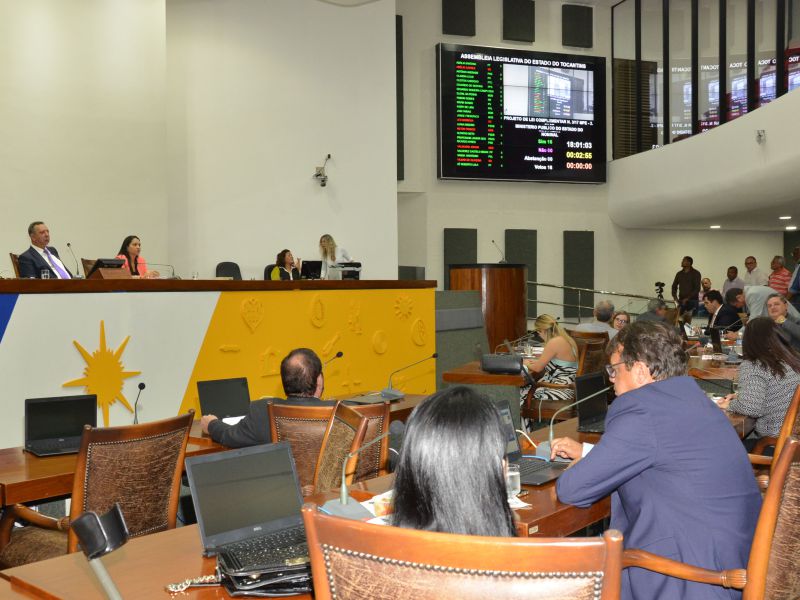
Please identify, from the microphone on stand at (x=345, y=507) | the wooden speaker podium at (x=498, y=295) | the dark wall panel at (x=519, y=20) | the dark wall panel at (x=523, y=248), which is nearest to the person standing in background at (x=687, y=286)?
the dark wall panel at (x=523, y=248)

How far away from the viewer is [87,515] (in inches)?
48.0

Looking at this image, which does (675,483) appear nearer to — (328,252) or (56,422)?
(56,422)

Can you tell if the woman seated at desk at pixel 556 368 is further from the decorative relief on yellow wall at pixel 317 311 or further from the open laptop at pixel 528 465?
the open laptop at pixel 528 465

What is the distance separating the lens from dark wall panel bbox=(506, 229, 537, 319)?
14.3 metres

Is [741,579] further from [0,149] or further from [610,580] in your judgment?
[0,149]

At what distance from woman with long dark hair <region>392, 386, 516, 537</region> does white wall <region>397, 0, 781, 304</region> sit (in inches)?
480

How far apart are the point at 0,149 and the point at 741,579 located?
8.48 metres

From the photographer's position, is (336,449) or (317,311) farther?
(317,311)

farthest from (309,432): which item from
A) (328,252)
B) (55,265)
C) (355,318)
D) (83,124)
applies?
(328,252)

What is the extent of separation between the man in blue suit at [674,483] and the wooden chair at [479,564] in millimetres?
1228

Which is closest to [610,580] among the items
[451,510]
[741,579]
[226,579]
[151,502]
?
[451,510]

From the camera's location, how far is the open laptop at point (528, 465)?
2804mm

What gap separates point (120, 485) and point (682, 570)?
183 centimetres

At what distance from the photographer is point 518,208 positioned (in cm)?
1430
